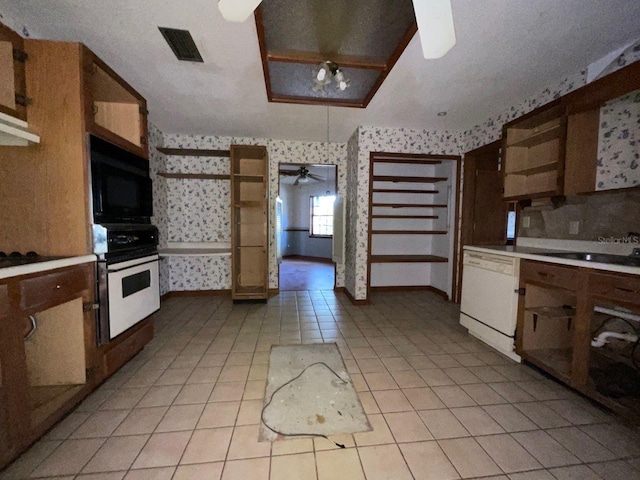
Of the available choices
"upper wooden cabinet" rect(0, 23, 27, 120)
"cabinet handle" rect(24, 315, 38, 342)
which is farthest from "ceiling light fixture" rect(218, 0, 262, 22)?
Answer: "cabinet handle" rect(24, 315, 38, 342)

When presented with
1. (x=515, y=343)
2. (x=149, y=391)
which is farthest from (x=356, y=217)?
(x=149, y=391)

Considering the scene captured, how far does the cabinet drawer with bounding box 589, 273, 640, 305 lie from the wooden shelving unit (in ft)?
8.26

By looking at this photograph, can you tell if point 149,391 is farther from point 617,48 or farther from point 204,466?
point 617,48

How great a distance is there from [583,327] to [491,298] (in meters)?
0.69

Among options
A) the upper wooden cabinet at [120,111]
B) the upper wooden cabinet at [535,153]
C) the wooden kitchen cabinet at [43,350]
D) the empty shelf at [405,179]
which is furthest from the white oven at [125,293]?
the upper wooden cabinet at [535,153]

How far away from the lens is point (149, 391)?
168cm

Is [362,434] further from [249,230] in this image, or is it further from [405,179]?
[405,179]

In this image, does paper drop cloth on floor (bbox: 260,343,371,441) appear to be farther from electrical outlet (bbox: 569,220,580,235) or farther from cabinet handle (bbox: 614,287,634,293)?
electrical outlet (bbox: 569,220,580,235)

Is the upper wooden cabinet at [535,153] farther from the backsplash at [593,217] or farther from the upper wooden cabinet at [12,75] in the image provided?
the upper wooden cabinet at [12,75]

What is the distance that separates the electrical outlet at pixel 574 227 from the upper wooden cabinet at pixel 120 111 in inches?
150

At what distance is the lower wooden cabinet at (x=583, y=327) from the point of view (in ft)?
4.71

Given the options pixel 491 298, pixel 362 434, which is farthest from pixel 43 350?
pixel 491 298

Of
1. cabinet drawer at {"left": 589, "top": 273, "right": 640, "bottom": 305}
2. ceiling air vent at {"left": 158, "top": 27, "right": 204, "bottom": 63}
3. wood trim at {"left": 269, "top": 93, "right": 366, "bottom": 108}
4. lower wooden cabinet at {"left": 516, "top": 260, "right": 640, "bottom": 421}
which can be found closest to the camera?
cabinet drawer at {"left": 589, "top": 273, "right": 640, "bottom": 305}

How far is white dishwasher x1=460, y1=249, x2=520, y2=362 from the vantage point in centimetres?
205
